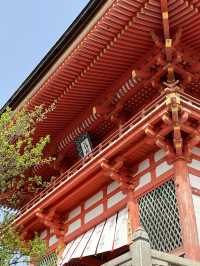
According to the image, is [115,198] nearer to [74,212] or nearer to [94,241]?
[94,241]

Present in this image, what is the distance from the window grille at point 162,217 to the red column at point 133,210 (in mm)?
97

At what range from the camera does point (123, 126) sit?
477 inches

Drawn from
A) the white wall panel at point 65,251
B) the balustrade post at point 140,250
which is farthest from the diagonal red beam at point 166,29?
the balustrade post at point 140,250

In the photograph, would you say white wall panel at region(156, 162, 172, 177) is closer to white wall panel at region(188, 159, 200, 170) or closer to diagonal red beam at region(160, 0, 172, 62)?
white wall panel at region(188, 159, 200, 170)

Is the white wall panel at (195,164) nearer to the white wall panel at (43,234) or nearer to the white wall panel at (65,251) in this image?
the white wall panel at (65,251)

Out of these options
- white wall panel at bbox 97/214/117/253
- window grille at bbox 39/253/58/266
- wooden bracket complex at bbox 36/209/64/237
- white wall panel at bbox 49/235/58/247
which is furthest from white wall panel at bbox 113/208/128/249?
white wall panel at bbox 49/235/58/247

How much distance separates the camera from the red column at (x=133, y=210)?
36.0 ft

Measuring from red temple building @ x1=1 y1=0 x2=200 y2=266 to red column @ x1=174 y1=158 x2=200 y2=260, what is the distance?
0.7 inches

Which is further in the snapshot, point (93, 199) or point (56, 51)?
point (93, 199)

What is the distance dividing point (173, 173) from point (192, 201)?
2.51ft

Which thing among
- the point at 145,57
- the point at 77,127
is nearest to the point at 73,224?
the point at 77,127

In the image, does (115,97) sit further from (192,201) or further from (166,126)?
(192,201)

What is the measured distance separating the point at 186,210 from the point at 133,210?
1.62 meters

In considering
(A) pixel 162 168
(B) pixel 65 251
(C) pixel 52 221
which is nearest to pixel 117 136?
(A) pixel 162 168
